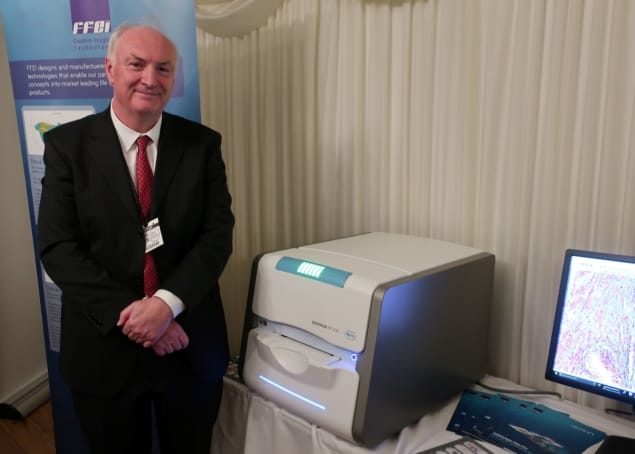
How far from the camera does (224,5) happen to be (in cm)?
203

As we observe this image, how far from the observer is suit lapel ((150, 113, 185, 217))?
4.38ft

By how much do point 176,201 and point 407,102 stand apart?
2.54 ft

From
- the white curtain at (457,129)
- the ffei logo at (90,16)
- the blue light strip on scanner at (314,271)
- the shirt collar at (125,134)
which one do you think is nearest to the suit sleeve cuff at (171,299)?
the blue light strip on scanner at (314,271)

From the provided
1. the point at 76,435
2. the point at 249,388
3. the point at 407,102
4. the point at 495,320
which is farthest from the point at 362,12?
the point at 76,435

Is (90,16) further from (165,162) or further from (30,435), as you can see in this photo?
(30,435)

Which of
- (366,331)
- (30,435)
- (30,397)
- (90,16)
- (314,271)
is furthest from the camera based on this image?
(30,397)

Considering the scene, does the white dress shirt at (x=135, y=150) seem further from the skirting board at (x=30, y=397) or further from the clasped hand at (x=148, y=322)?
the skirting board at (x=30, y=397)

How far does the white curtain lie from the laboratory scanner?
6.8 inches

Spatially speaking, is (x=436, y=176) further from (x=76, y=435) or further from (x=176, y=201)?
(x=76, y=435)

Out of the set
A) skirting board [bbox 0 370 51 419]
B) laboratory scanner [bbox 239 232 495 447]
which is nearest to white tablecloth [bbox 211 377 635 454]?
laboratory scanner [bbox 239 232 495 447]

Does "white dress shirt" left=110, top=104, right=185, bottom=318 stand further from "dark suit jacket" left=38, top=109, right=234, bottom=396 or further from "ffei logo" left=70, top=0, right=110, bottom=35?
"ffei logo" left=70, top=0, right=110, bottom=35

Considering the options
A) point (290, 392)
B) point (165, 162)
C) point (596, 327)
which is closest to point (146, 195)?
point (165, 162)

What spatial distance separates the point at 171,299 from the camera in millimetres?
1319

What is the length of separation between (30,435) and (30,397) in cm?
25
